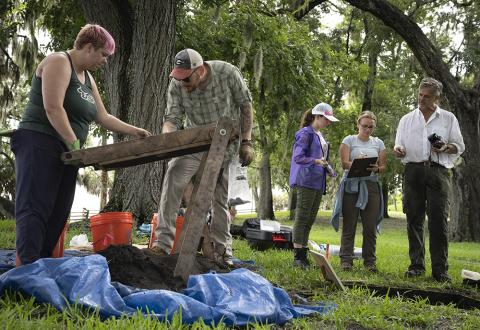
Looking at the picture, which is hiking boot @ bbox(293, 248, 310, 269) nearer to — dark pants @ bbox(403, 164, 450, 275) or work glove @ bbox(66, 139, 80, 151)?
dark pants @ bbox(403, 164, 450, 275)

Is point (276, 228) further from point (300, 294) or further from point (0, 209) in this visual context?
point (0, 209)

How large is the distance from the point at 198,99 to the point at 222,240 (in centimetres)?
136

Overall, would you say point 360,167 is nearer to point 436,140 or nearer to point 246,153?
point 436,140

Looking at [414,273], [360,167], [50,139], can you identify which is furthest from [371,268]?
[50,139]

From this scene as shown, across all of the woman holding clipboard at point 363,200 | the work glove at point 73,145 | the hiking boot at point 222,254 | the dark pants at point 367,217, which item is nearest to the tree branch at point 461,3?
the woman holding clipboard at point 363,200

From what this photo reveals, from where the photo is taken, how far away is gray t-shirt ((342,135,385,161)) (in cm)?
628

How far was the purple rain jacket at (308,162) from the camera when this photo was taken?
5934 mm


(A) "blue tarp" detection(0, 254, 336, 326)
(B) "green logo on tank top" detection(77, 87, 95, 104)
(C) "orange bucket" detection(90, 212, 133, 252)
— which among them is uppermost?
(B) "green logo on tank top" detection(77, 87, 95, 104)

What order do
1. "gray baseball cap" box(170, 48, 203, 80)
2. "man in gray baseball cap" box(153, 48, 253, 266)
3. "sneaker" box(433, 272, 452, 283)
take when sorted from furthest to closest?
"sneaker" box(433, 272, 452, 283), "man in gray baseball cap" box(153, 48, 253, 266), "gray baseball cap" box(170, 48, 203, 80)

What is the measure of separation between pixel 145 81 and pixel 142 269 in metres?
5.27

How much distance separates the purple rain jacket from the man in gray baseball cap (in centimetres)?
101

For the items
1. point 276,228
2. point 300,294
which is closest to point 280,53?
point 276,228

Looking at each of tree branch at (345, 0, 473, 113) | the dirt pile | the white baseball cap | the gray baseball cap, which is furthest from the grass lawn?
tree branch at (345, 0, 473, 113)

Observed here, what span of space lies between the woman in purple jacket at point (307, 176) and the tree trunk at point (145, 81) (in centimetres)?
312
